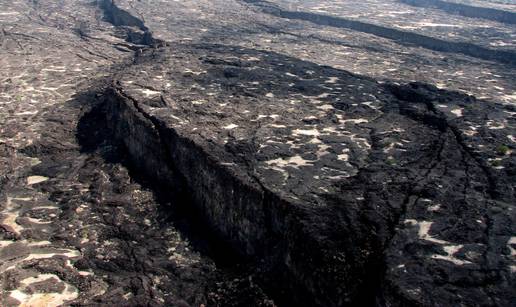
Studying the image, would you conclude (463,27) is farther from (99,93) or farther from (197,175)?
(197,175)

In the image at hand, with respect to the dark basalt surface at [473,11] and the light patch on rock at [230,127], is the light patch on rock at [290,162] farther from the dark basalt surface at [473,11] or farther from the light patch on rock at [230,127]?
the dark basalt surface at [473,11]

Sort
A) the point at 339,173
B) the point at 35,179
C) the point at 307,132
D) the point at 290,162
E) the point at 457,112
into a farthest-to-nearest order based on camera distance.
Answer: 1. the point at 457,112
2. the point at 35,179
3. the point at 307,132
4. the point at 290,162
5. the point at 339,173

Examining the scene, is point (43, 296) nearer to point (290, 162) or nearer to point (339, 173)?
point (290, 162)

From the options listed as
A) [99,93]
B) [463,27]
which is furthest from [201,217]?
[463,27]

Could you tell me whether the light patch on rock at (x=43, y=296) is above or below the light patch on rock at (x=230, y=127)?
below

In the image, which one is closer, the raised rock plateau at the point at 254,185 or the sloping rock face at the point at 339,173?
the sloping rock face at the point at 339,173

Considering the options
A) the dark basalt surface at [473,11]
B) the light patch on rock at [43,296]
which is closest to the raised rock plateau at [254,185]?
the light patch on rock at [43,296]

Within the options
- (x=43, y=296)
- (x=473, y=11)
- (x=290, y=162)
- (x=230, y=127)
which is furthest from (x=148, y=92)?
(x=473, y=11)
